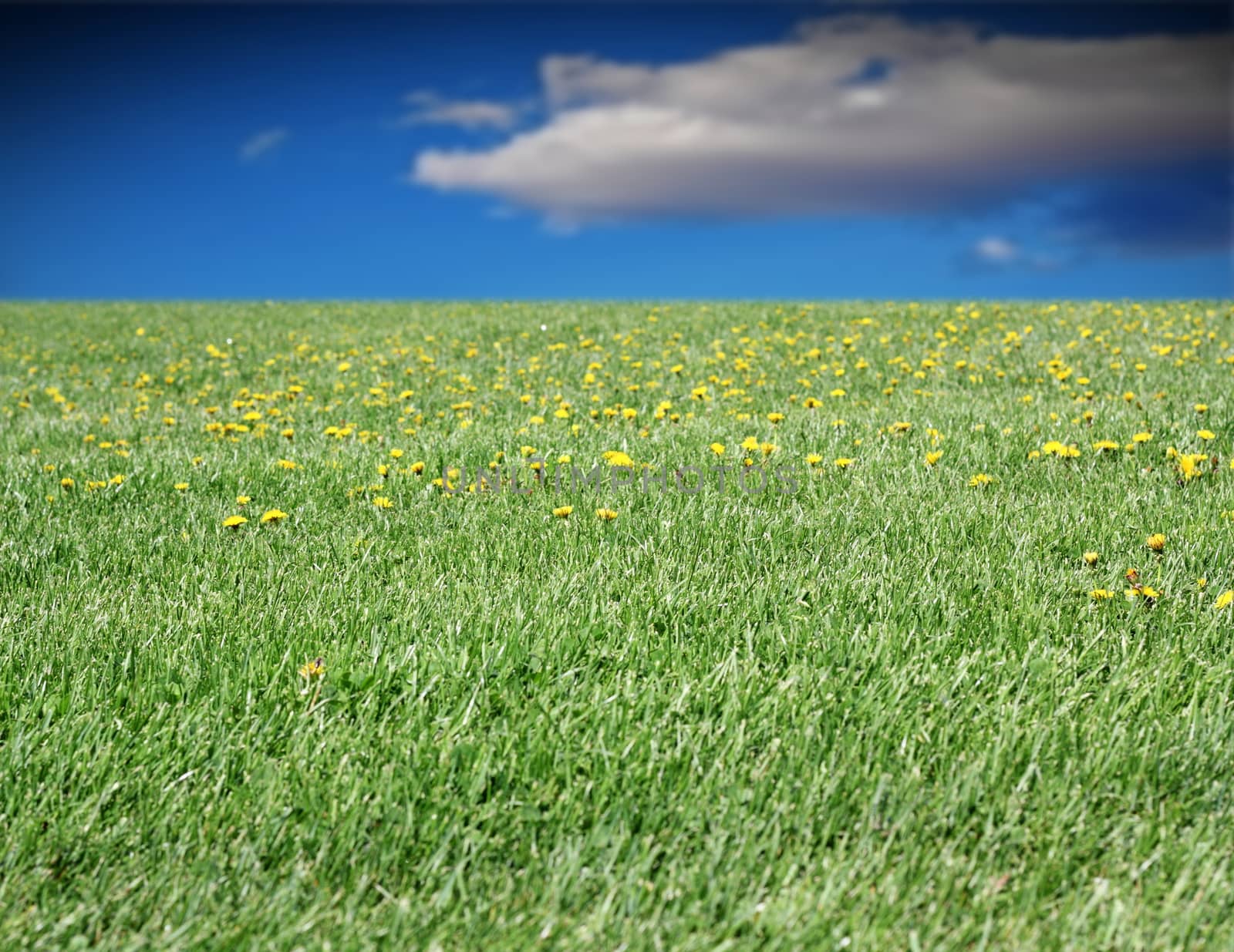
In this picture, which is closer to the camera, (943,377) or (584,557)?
(584,557)

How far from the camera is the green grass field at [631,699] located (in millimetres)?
2156

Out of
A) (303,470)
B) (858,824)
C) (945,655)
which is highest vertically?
(303,470)

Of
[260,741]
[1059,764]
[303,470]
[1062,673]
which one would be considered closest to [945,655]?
[1062,673]

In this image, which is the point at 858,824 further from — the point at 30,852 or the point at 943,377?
the point at 943,377

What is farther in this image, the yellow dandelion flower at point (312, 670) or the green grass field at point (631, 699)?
the yellow dandelion flower at point (312, 670)

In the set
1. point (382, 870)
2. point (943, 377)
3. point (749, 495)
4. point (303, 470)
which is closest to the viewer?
point (382, 870)

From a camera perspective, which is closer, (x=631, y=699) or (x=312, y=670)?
(x=631, y=699)

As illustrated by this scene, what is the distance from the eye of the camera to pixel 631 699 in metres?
2.79

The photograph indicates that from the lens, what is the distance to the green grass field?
84.9 inches

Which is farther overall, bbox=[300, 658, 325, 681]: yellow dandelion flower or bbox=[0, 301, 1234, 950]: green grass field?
bbox=[300, 658, 325, 681]: yellow dandelion flower

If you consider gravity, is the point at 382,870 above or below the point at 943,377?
below

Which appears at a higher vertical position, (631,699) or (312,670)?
(312,670)

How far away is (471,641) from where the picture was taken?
314cm

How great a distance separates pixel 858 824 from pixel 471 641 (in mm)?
1407
